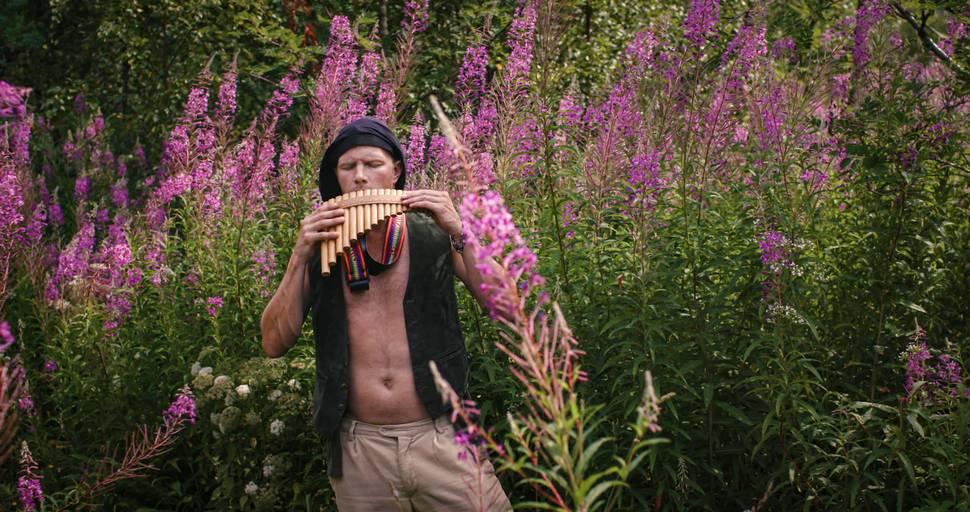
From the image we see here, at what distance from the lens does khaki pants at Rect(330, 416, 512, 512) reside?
3049mm

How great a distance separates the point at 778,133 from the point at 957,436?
4.63 ft

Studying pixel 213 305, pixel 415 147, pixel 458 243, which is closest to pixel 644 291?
pixel 458 243

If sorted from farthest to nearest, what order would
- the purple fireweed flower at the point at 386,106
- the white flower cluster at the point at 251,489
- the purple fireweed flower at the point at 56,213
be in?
1. the purple fireweed flower at the point at 56,213
2. the purple fireweed flower at the point at 386,106
3. the white flower cluster at the point at 251,489

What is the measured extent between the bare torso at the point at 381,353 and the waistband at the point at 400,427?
2 cm

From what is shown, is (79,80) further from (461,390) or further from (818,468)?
(818,468)

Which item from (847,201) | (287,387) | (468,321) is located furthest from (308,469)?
(847,201)

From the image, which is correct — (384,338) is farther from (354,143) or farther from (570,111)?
(570,111)

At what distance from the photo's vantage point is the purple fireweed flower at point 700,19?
3.88 meters

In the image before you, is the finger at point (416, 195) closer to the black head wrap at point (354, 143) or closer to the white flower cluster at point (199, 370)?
the black head wrap at point (354, 143)

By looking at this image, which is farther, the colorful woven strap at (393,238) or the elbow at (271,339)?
the elbow at (271,339)

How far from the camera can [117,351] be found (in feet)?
16.1

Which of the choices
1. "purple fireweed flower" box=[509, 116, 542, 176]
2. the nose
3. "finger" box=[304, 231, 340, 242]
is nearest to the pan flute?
"finger" box=[304, 231, 340, 242]

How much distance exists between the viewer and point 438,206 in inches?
121

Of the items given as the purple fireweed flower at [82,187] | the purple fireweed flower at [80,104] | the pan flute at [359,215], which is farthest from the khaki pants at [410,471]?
the purple fireweed flower at [80,104]
